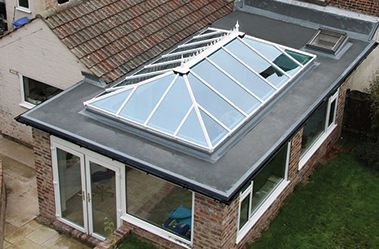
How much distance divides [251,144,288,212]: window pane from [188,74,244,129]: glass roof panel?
4.48 ft

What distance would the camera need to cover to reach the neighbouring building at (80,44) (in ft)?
50.6

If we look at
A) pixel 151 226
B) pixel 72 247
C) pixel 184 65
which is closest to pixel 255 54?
pixel 184 65

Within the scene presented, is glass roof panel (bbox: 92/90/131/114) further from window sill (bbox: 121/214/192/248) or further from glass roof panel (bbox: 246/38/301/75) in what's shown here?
glass roof panel (bbox: 246/38/301/75)

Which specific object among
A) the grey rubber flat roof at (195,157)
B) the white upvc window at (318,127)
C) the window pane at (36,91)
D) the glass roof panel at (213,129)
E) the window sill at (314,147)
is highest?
the glass roof panel at (213,129)

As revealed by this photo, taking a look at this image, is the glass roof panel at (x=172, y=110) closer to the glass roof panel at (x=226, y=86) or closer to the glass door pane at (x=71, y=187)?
the glass roof panel at (x=226, y=86)

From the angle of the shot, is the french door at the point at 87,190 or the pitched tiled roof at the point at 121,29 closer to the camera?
the french door at the point at 87,190

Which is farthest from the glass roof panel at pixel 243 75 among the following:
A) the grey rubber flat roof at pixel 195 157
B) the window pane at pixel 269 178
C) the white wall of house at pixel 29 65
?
the white wall of house at pixel 29 65

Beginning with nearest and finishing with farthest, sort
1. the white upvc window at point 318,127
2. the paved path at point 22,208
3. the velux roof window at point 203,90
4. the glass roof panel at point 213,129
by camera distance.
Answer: the glass roof panel at point 213,129 < the velux roof window at point 203,90 < the paved path at point 22,208 < the white upvc window at point 318,127

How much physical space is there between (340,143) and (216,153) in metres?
7.23

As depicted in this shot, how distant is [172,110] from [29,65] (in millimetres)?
5553

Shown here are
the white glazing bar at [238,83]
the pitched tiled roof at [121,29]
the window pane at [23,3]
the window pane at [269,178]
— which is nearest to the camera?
the window pane at [269,178]

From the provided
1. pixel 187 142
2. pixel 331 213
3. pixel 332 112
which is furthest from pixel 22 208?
pixel 332 112

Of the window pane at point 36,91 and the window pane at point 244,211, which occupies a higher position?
the window pane at point 36,91

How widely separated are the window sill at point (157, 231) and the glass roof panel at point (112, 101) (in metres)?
2.46
